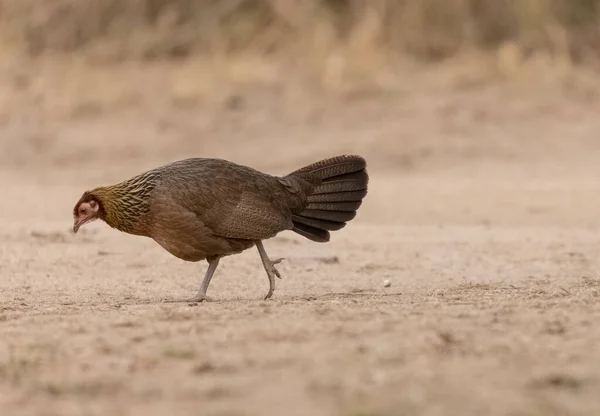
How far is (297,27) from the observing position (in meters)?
16.3

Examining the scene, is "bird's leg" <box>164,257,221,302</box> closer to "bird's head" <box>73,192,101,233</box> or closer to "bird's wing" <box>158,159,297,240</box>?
"bird's wing" <box>158,159,297,240</box>

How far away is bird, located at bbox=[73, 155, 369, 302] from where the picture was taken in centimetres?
661

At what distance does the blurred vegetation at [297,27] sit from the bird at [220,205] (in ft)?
27.6

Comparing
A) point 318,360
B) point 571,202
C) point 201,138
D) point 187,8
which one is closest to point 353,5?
point 187,8

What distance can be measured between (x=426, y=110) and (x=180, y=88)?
3.06 metres

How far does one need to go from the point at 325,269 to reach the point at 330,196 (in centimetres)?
104

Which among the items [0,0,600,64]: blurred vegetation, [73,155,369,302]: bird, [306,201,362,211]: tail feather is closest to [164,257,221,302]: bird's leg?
[73,155,369,302]: bird

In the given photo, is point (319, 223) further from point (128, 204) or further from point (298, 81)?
point (298, 81)

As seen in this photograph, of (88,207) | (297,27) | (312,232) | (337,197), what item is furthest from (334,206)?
(297,27)

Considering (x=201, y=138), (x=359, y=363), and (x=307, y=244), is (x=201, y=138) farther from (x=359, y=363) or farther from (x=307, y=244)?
(x=359, y=363)

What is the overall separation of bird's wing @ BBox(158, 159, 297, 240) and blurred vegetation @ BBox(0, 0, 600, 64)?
875cm

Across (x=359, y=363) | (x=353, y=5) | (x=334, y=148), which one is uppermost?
(x=353, y=5)

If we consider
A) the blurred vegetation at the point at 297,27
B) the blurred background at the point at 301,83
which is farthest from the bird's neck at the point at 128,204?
the blurred vegetation at the point at 297,27

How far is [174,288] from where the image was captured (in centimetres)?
750
